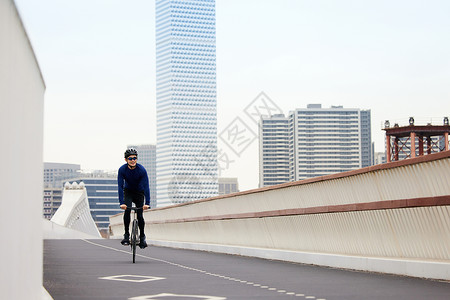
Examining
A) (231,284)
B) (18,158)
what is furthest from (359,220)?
(18,158)

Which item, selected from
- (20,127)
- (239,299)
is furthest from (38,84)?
(239,299)

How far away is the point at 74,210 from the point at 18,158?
109139 mm

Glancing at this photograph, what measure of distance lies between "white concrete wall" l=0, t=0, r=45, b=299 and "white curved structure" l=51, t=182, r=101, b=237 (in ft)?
324

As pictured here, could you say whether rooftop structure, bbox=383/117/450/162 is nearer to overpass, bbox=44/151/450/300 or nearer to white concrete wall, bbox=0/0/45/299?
overpass, bbox=44/151/450/300

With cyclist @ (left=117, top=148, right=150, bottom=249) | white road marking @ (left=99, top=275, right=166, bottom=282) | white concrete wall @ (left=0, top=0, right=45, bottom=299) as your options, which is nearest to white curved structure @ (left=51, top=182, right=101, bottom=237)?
cyclist @ (left=117, top=148, right=150, bottom=249)

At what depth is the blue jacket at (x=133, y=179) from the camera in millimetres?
16219

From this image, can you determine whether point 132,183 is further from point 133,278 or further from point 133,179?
point 133,278

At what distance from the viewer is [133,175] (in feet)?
53.4

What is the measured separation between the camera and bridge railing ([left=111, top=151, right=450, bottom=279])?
11875 mm

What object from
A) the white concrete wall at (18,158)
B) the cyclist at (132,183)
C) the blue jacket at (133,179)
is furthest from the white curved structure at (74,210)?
the white concrete wall at (18,158)

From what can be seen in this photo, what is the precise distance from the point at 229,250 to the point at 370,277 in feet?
37.7

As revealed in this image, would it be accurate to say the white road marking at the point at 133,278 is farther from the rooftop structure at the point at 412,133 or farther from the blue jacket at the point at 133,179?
the rooftop structure at the point at 412,133

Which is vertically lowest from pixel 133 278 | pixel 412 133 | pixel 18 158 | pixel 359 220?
pixel 133 278

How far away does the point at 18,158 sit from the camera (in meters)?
4.73
